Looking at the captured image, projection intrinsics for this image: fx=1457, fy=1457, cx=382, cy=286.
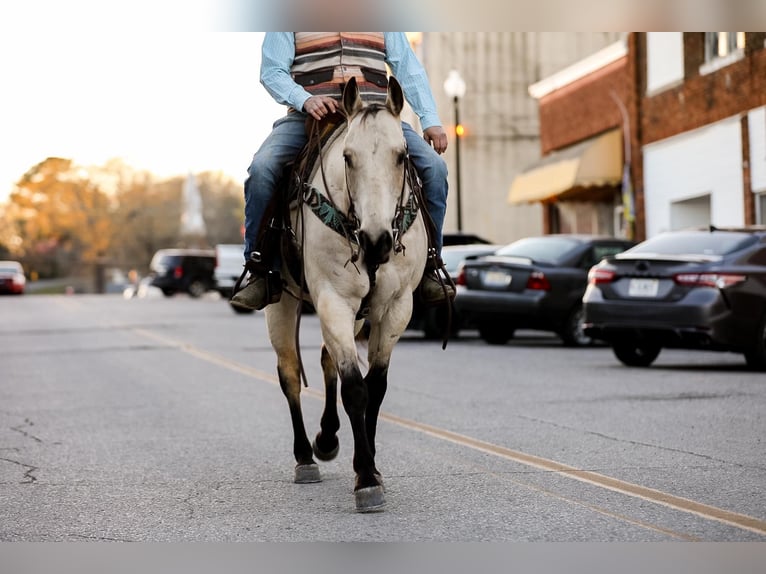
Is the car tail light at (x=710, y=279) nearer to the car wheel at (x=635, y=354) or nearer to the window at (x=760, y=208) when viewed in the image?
the car wheel at (x=635, y=354)

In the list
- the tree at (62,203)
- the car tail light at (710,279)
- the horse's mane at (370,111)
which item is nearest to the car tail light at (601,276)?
the car tail light at (710,279)

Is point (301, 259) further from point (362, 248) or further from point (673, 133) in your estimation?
point (673, 133)

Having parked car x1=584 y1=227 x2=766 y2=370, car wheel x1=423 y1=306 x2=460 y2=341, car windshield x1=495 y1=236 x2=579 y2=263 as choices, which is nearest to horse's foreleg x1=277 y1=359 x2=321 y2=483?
parked car x1=584 y1=227 x2=766 y2=370

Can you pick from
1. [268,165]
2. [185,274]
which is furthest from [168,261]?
[268,165]

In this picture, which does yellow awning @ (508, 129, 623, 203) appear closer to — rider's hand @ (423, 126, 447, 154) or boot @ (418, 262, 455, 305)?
boot @ (418, 262, 455, 305)

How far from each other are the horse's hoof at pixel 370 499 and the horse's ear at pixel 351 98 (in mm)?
1827

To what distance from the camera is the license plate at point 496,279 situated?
2134cm

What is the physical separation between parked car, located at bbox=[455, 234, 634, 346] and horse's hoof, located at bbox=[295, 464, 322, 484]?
42.3 feet

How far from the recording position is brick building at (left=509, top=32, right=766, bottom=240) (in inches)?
1113

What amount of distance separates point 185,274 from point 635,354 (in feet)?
126

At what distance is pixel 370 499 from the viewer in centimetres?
700

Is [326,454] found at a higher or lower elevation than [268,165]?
lower

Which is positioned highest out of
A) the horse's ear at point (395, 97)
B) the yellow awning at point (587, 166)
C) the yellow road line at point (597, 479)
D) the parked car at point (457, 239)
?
the yellow awning at point (587, 166)

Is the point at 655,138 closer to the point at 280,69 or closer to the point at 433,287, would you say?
the point at 433,287
